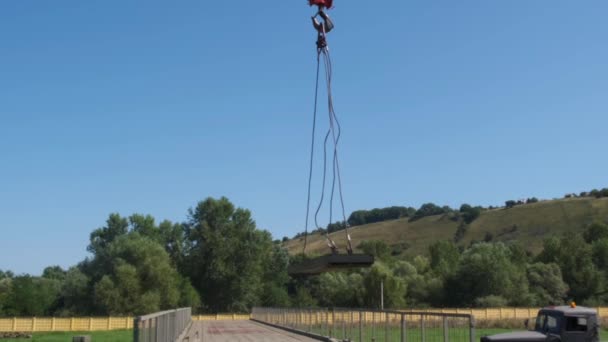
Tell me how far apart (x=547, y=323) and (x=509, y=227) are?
156m

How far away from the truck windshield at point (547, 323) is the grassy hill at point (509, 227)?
123484mm

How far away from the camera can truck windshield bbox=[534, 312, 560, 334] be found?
16.0m

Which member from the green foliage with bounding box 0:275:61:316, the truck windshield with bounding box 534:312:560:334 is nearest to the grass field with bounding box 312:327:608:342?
the truck windshield with bounding box 534:312:560:334

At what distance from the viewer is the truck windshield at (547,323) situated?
16031 millimetres

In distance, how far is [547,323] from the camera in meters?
16.4

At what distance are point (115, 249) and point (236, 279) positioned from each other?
1724 centimetres

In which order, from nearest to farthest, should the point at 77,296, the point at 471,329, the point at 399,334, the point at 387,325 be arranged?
the point at 471,329, the point at 399,334, the point at 387,325, the point at 77,296

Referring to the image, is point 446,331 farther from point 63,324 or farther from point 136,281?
point 136,281

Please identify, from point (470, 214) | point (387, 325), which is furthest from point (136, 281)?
point (470, 214)

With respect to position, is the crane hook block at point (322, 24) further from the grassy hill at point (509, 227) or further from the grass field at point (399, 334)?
the grassy hill at point (509, 227)

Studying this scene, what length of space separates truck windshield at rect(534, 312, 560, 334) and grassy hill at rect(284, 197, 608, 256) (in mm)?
123484

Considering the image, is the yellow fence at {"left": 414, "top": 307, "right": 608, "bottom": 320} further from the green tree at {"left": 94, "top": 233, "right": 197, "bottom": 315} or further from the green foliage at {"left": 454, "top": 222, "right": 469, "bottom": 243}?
the green foliage at {"left": 454, "top": 222, "right": 469, "bottom": 243}

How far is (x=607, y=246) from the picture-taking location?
337ft

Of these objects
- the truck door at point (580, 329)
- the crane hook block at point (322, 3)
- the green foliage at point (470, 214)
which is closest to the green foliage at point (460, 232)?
the green foliage at point (470, 214)
